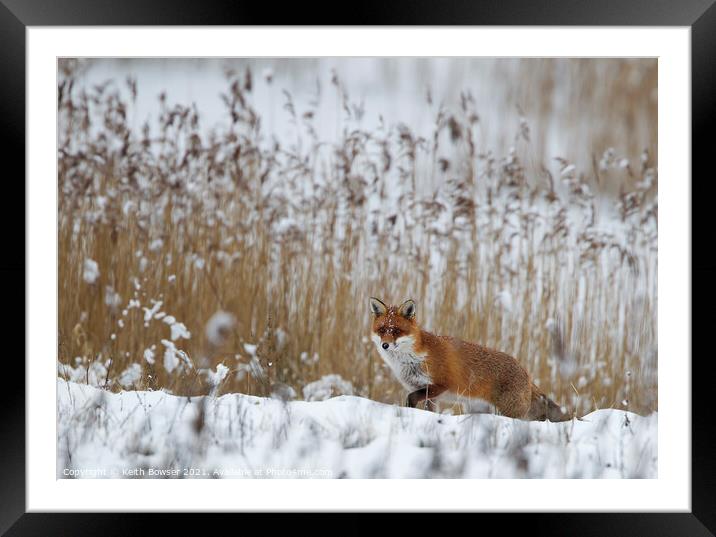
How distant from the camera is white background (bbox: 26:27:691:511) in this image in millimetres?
2609

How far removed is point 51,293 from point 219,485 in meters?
A: 1.08

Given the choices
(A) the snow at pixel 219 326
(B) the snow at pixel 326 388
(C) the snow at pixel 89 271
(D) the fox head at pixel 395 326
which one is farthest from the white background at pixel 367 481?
(A) the snow at pixel 219 326

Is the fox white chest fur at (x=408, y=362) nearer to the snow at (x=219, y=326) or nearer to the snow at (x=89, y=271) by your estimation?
the snow at (x=219, y=326)

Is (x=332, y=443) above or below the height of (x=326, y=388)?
below

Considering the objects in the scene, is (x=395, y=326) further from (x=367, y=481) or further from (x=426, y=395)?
(x=367, y=481)

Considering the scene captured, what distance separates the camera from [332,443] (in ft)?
9.33

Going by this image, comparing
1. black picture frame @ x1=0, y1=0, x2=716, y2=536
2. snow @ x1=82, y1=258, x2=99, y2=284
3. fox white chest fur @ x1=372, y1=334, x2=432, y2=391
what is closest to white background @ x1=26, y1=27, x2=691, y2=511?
black picture frame @ x1=0, y1=0, x2=716, y2=536

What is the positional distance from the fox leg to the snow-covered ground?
78 millimetres
